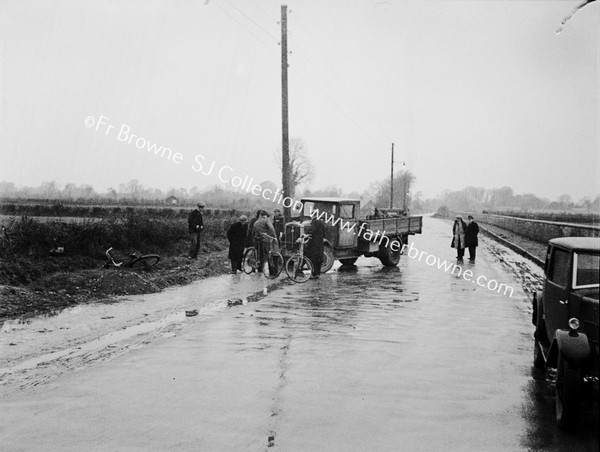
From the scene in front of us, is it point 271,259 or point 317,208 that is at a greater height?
point 317,208

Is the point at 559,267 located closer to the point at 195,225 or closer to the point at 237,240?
the point at 237,240

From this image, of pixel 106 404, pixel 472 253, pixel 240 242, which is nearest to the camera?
pixel 106 404

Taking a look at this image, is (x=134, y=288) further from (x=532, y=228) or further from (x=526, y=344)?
(x=532, y=228)

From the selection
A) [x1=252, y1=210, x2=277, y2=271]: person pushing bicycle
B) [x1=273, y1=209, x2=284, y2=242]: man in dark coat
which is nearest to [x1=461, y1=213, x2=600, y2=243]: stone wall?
[x1=273, y1=209, x2=284, y2=242]: man in dark coat

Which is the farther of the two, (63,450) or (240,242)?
(240,242)

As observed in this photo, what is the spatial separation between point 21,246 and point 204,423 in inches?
407

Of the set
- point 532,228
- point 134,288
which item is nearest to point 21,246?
point 134,288

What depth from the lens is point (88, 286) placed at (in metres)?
11.8

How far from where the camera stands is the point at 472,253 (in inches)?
790

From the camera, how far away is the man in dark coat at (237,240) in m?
16.0

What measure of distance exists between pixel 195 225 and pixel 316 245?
388 centimetres

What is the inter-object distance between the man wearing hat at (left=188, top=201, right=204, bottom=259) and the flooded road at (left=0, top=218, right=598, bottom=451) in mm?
5779

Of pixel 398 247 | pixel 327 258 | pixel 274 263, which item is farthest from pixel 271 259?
pixel 398 247

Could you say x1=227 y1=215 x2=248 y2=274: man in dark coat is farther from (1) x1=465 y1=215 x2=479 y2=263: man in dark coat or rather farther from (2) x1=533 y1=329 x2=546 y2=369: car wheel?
(2) x1=533 y1=329 x2=546 y2=369: car wheel
